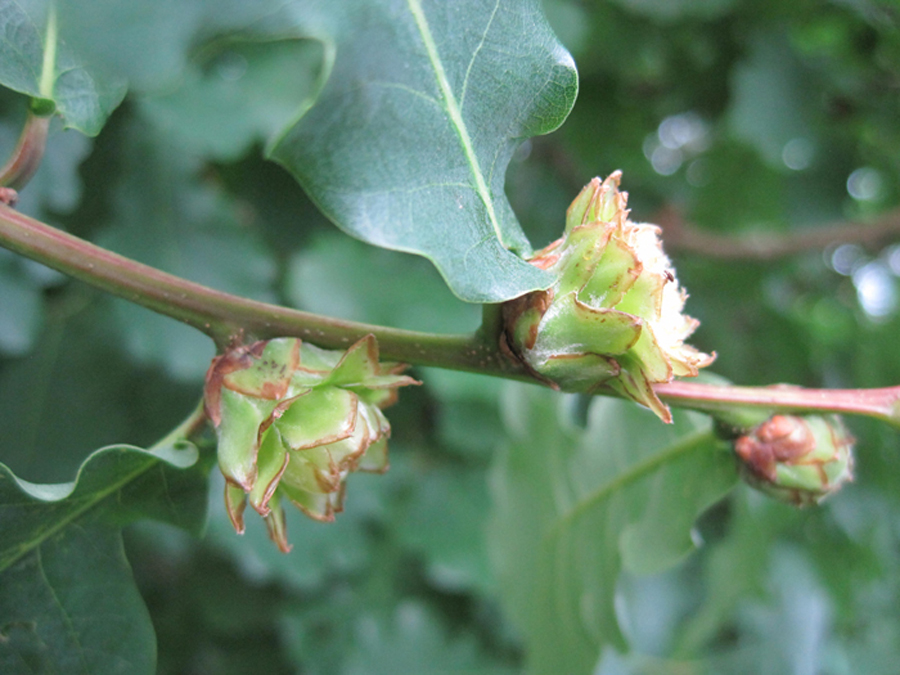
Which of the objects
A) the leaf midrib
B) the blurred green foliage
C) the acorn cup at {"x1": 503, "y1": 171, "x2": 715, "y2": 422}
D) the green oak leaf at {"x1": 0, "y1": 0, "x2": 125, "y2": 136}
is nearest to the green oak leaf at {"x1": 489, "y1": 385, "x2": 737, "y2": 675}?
the blurred green foliage

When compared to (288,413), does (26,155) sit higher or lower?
higher

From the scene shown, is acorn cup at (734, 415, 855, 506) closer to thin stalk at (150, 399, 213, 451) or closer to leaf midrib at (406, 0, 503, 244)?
leaf midrib at (406, 0, 503, 244)

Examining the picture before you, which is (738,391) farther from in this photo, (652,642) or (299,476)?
(652,642)

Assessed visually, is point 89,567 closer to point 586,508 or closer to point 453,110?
point 453,110

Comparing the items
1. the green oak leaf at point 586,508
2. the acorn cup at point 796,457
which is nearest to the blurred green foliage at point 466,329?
the green oak leaf at point 586,508

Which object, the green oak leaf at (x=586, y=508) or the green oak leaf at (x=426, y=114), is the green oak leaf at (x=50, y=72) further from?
the green oak leaf at (x=586, y=508)

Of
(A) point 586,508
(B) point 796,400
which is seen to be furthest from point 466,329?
(B) point 796,400
